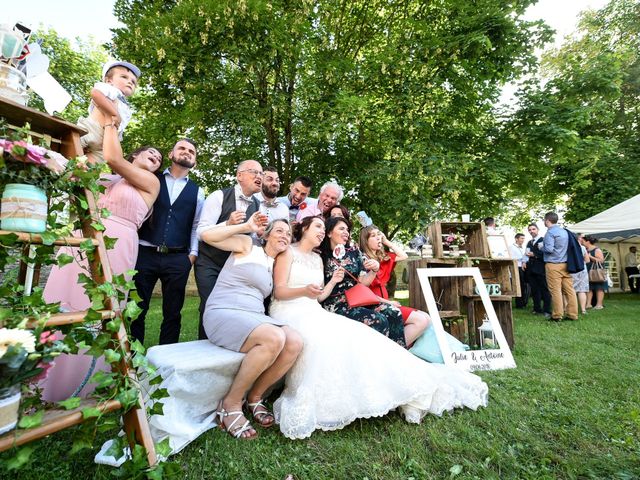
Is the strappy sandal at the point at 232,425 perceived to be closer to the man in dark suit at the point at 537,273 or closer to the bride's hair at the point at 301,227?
the bride's hair at the point at 301,227

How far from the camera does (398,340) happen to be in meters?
3.53

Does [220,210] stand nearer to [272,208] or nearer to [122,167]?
[272,208]

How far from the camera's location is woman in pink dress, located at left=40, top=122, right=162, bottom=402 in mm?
2270

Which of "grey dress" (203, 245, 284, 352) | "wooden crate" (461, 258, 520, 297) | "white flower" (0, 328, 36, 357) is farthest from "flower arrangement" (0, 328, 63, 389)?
"wooden crate" (461, 258, 520, 297)

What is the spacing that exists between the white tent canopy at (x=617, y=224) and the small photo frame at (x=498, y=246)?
8.43m

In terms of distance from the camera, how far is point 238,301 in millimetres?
2646

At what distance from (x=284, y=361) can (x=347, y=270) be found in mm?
1226

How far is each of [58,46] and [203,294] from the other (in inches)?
742

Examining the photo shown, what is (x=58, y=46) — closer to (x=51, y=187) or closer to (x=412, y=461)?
(x=51, y=187)

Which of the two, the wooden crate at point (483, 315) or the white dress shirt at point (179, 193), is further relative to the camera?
the wooden crate at point (483, 315)

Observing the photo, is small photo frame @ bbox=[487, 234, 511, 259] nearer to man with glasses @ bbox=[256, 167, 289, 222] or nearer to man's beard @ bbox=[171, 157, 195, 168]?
man with glasses @ bbox=[256, 167, 289, 222]

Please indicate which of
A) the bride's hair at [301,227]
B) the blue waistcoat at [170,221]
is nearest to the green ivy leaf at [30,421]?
the blue waistcoat at [170,221]

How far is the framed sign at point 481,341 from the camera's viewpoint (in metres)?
3.77

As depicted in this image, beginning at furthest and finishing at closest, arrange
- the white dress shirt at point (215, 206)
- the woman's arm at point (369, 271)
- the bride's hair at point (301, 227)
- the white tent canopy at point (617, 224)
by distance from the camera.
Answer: the white tent canopy at point (617, 224)
the woman's arm at point (369, 271)
the bride's hair at point (301, 227)
the white dress shirt at point (215, 206)
